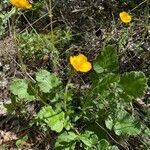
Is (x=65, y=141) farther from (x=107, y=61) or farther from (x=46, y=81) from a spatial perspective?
(x=107, y=61)

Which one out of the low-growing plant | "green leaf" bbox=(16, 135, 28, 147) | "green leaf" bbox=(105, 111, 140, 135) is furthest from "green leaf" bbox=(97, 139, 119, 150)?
"green leaf" bbox=(16, 135, 28, 147)

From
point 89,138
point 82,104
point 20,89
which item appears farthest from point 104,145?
point 20,89

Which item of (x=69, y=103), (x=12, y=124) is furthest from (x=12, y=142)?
(x=69, y=103)

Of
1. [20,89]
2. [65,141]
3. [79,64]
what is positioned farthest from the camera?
[20,89]

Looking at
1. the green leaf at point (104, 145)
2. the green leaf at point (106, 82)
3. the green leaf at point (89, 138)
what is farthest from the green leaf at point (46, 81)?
A: the green leaf at point (104, 145)

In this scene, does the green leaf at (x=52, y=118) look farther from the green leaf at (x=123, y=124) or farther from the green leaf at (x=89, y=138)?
the green leaf at (x=123, y=124)
